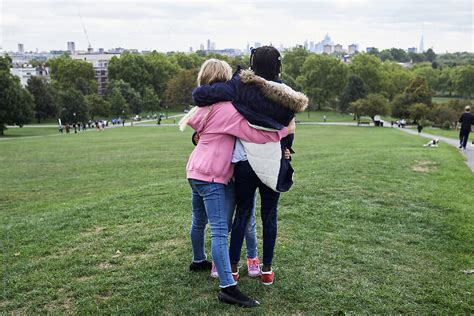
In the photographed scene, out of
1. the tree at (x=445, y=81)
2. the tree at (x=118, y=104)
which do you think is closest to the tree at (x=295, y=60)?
the tree at (x=118, y=104)

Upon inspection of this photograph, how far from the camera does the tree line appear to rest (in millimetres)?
55125

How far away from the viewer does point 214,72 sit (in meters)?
3.70

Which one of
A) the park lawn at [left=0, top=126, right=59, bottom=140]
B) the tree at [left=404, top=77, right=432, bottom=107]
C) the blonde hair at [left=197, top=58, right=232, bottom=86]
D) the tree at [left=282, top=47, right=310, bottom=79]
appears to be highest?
the tree at [left=282, top=47, right=310, bottom=79]

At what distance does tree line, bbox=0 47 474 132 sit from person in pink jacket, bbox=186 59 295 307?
155ft

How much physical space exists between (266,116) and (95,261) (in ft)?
8.40

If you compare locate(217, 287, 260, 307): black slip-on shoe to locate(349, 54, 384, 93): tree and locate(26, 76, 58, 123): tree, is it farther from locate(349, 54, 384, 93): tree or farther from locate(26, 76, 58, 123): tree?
locate(349, 54, 384, 93): tree

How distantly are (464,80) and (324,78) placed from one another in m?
37.3

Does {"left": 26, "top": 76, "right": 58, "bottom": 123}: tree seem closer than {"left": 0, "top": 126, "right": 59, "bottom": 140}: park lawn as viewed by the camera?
No

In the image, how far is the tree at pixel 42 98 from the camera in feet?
213

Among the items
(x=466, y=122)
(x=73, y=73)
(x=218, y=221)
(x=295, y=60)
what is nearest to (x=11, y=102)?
(x=73, y=73)

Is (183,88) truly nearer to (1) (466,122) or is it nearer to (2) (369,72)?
(2) (369,72)

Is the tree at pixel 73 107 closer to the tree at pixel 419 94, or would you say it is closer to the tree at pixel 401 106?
the tree at pixel 401 106

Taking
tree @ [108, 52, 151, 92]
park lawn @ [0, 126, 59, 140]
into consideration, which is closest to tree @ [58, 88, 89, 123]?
park lawn @ [0, 126, 59, 140]

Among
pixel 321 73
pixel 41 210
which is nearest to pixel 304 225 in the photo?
pixel 41 210
